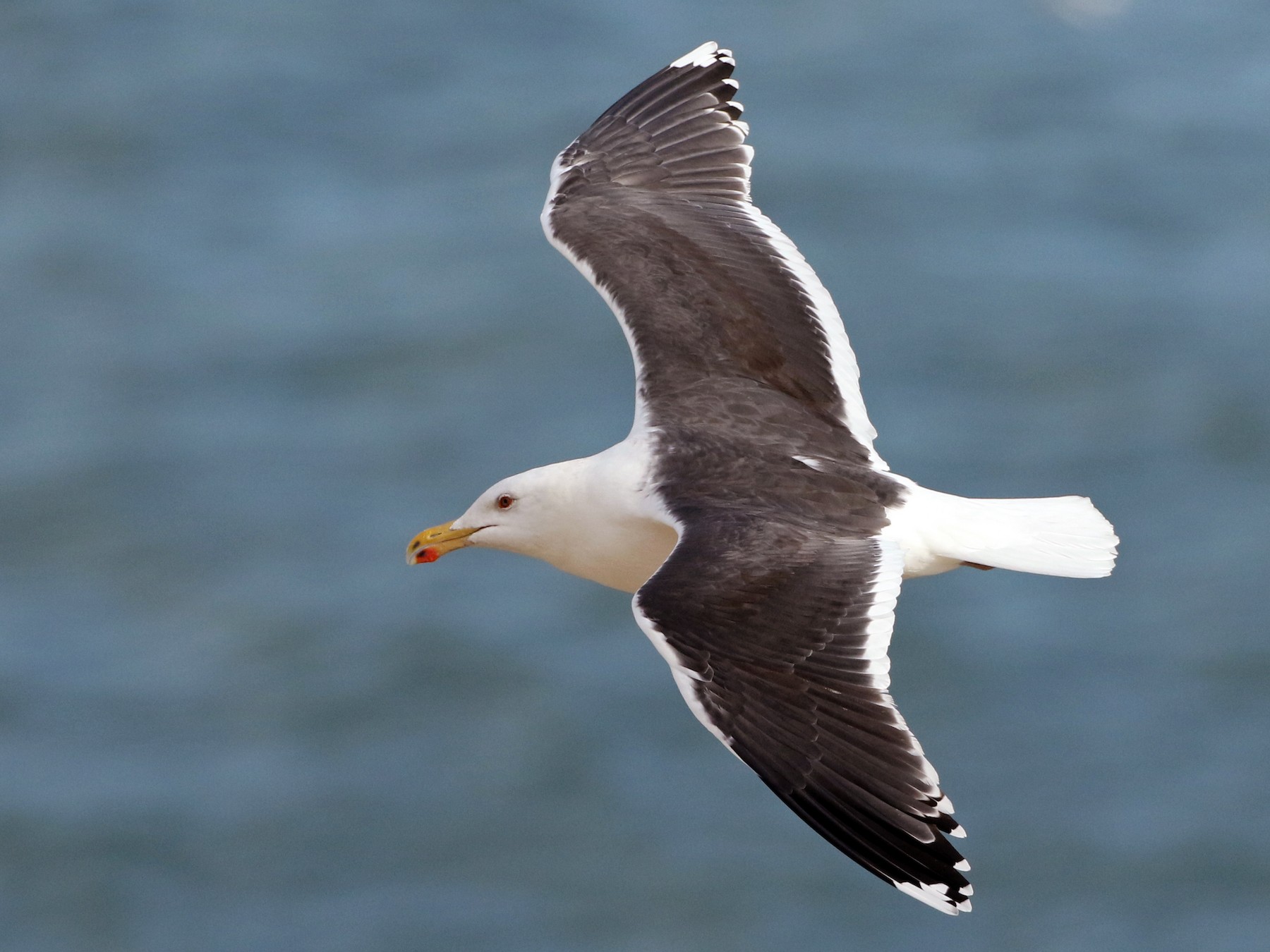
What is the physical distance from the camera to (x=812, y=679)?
5.72m

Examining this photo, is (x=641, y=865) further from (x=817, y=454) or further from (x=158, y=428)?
(x=817, y=454)

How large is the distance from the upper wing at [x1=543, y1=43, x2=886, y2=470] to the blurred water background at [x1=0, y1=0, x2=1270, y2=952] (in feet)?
24.3

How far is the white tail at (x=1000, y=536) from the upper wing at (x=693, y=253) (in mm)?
353

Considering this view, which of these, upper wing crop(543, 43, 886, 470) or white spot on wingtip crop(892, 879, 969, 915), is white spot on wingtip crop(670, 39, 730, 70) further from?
white spot on wingtip crop(892, 879, 969, 915)

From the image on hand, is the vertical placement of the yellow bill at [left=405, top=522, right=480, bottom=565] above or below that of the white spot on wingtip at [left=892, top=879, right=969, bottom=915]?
above

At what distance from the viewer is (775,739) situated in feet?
18.5

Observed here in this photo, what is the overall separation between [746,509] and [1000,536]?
0.98 m

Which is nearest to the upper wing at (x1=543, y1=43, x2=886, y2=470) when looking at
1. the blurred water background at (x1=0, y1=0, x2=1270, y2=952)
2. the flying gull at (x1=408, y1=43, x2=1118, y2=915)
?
the flying gull at (x1=408, y1=43, x2=1118, y2=915)

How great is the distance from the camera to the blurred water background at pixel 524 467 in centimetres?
1554

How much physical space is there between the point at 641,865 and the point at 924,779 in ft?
33.8

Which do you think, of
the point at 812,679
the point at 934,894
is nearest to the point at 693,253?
the point at 812,679

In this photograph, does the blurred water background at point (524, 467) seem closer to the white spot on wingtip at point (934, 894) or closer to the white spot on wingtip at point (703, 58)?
the white spot on wingtip at point (703, 58)

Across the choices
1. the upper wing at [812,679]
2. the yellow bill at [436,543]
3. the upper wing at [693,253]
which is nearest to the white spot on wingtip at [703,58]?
the upper wing at [693,253]

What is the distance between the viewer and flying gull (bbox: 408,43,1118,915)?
219 inches
